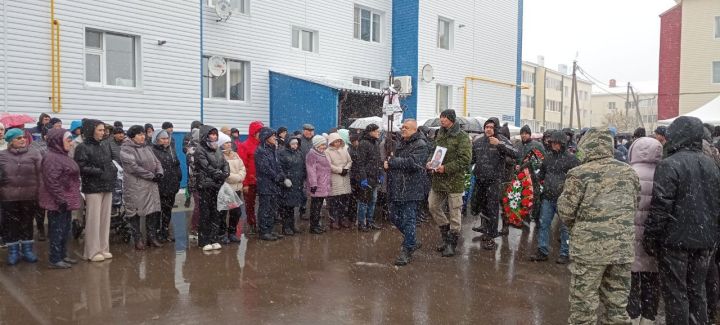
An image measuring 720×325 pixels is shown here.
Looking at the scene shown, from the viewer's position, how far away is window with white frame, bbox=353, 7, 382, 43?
20062 millimetres

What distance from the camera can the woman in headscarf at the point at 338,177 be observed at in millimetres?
9578

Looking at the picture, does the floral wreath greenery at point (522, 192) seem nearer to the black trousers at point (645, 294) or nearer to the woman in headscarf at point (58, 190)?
the black trousers at point (645, 294)

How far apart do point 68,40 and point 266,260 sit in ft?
26.8

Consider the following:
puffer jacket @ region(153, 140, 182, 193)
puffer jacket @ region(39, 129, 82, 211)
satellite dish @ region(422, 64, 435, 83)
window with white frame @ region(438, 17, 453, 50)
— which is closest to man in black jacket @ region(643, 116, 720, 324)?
puffer jacket @ region(39, 129, 82, 211)

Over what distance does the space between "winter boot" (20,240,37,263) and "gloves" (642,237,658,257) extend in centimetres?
715

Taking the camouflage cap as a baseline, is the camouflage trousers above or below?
below

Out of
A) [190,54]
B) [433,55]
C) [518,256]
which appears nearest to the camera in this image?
[518,256]

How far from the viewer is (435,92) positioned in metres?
21.3

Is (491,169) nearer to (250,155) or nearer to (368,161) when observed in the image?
(368,161)

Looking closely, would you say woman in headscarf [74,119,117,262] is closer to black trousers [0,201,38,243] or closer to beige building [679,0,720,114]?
black trousers [0,201,38,243]

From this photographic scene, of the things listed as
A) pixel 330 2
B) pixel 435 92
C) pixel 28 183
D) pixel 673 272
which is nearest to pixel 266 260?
pixel 28 183

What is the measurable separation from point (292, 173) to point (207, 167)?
175 cm

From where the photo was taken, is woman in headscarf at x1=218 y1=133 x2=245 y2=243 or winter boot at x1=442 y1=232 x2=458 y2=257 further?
woman in headscarf at x1=218 y1=133 x2=245 y2=243

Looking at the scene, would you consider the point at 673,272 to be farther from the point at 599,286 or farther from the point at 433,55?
the point at 433,55
